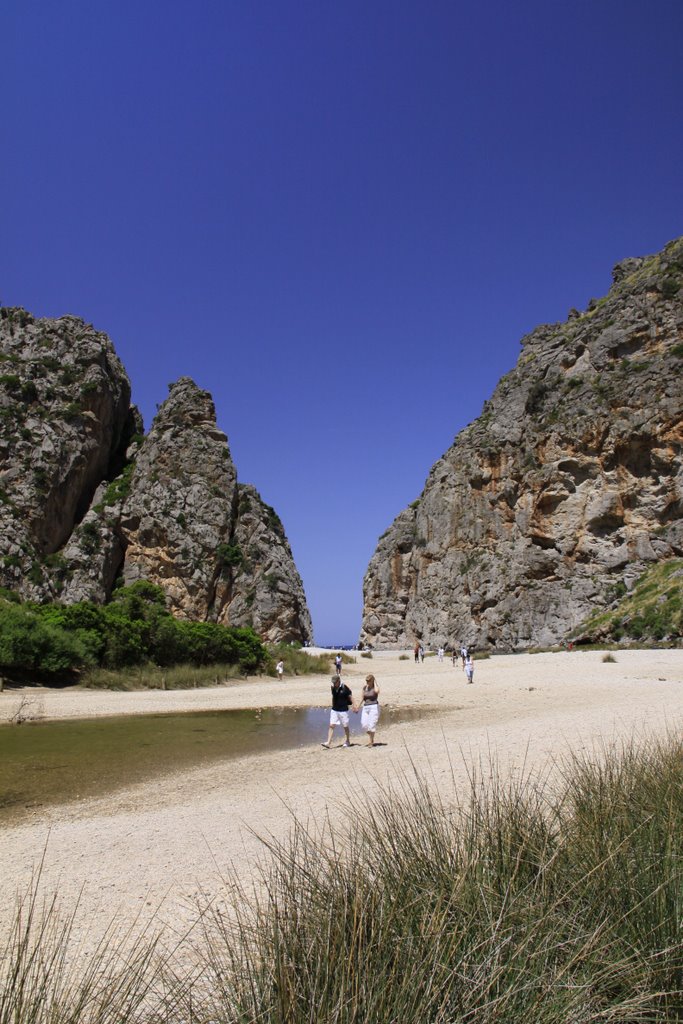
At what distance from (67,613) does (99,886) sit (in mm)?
23903

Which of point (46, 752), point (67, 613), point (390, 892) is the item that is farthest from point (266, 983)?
point (67, 613)

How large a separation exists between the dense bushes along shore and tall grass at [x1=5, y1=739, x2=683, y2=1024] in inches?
918

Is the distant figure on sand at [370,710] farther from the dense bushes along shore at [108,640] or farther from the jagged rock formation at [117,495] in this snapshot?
the jagged rock formation at [117,495]

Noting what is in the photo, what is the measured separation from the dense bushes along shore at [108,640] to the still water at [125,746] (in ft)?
24.2

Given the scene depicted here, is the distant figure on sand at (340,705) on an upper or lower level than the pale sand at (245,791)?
upper

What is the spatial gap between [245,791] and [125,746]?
5.84 meters

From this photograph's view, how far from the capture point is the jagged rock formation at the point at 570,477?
46031 millimetres

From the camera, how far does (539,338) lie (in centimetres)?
6550

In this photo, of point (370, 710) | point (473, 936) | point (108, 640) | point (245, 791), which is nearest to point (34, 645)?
point (108, 640)

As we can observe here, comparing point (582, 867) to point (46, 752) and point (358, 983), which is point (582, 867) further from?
point (46, 752)

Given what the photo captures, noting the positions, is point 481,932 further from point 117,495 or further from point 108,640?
point 117,495

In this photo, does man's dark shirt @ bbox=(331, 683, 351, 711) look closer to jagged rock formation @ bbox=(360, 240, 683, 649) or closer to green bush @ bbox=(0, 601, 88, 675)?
green bush @ bbox=(0, 601, 88, 675)

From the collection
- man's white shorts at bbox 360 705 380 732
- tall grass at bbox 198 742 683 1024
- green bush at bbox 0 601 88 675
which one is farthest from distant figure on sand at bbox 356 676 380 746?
green bush at bbox 0 601 88 675

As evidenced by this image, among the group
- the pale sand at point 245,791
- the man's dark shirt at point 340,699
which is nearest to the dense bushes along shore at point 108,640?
the pale sand at point 245,791
